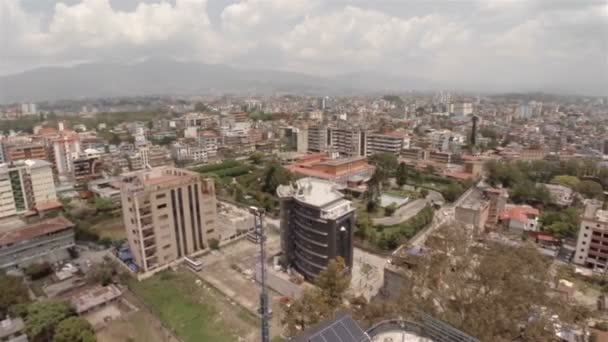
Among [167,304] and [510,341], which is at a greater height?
[510,341]

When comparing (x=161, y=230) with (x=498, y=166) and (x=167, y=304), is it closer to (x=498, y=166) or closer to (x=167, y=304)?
(x=167, y=304)

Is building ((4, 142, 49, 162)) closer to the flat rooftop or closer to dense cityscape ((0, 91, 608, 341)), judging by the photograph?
dense cityscape ((0, 91, 608, 341))

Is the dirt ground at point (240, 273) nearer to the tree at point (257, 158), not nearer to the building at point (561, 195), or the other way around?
the tree at point (257, 158)

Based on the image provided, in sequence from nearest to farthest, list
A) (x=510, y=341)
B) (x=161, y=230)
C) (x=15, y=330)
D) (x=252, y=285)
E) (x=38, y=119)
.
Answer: (x=510, y=341), (x=15, y=330), (x=252, y=285), (x=161, y=230), (x=38, y=119)

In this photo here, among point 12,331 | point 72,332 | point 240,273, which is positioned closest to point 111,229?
point 12,331

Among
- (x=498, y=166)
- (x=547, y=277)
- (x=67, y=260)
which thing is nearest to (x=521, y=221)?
(x=498, y=166)

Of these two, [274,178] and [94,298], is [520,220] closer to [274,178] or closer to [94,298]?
[274,178]

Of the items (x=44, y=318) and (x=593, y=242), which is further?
(x=593, y=242)
